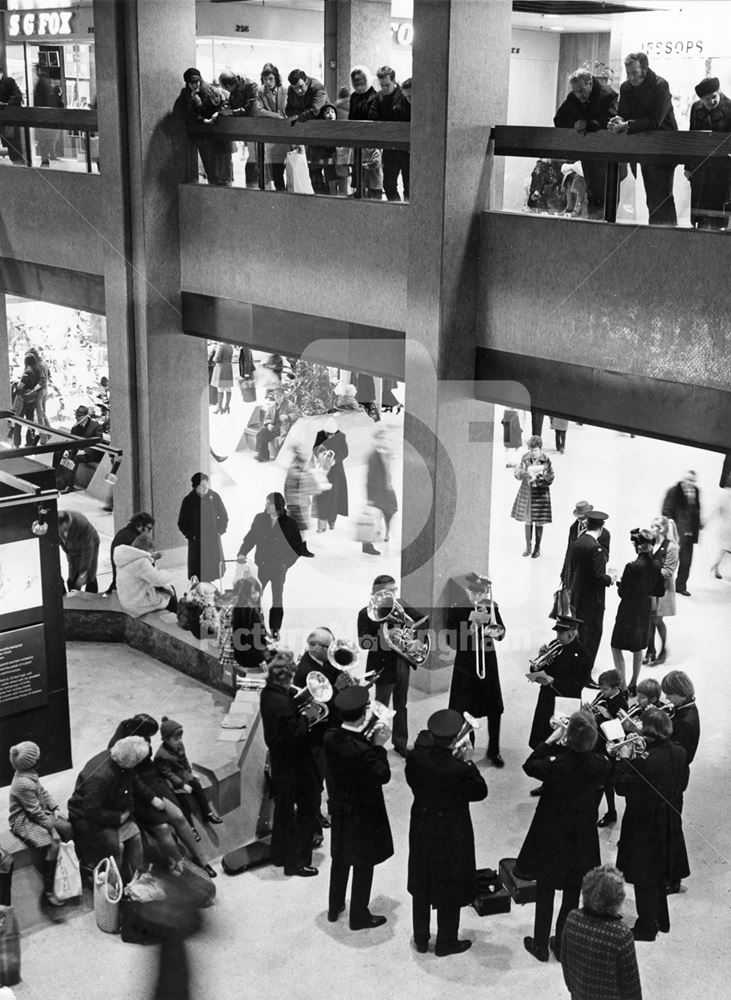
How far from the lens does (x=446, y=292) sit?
990 centimetres

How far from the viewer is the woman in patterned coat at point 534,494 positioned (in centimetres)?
1318

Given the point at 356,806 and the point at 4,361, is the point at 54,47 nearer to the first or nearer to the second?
the point at 4,361

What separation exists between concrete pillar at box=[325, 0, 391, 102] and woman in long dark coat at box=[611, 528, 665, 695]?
10348 mm

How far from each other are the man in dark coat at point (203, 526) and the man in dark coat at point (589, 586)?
13.7 feet

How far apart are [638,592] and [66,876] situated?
5091 millimetres

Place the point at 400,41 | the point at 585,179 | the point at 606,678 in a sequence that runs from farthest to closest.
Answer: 1. the point at 400,41
2. the point at 585,179
3. the point at 606,678

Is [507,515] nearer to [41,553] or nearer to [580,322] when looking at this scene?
[580,322]

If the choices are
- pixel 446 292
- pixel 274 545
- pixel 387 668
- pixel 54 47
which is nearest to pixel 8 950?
pixel 387 668

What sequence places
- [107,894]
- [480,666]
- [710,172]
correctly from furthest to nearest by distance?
[480,666] < [710,172] < [107,894]

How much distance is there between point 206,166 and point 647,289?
625 cm

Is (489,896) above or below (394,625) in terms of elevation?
below

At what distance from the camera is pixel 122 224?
13266mm

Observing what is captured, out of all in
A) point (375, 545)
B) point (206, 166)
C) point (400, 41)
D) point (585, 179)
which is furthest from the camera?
point (400, 41)

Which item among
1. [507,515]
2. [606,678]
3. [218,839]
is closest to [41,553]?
[218,839]
